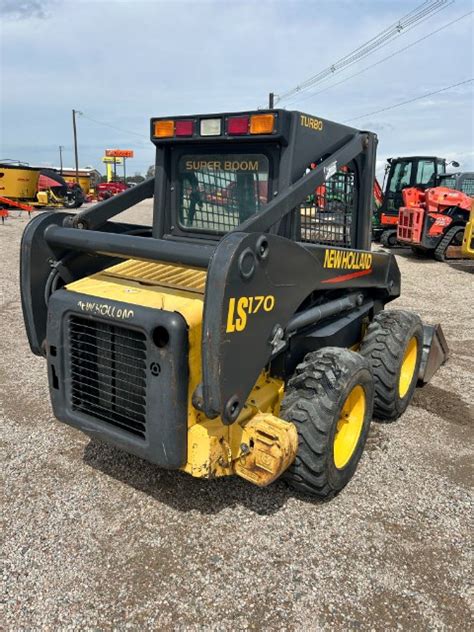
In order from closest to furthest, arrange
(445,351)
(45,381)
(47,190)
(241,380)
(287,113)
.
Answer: (241,380), (287,113), (45,381), (445,351), (47,190)

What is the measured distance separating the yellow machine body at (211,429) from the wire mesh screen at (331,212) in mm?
904

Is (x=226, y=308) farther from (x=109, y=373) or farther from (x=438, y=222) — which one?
(x=438, y=222)

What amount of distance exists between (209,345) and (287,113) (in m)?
1.48

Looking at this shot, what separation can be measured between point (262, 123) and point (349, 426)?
1902 mm

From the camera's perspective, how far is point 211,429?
8.38 ft

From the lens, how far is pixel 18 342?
5922mm

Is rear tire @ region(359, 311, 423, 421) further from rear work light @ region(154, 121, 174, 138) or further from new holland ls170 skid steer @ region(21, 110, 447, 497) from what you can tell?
rear work light @ region(154, 121, 174, 138)

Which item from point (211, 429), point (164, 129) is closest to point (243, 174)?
point (164, 129)

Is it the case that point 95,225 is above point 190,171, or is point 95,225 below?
below

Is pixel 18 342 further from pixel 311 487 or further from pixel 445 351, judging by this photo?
pixel 445 351

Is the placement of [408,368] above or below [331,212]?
below

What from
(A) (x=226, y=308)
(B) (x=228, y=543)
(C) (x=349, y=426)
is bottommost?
(B) (x=228, y=543)

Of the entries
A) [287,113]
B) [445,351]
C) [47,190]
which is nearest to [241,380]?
[287,113]

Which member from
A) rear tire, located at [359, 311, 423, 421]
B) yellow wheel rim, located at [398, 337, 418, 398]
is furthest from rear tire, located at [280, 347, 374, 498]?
yellow wheel rim, located at [398, 337, 418, 398]
